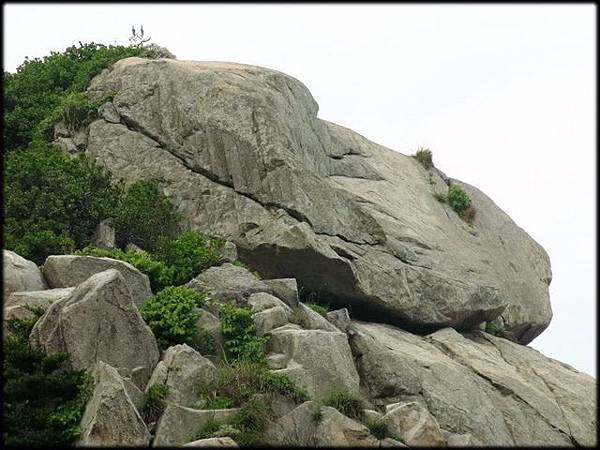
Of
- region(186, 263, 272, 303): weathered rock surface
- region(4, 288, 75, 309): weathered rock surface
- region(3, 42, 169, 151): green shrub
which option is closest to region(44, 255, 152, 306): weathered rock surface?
region(4, 288, 75, 309): weathered rock surface

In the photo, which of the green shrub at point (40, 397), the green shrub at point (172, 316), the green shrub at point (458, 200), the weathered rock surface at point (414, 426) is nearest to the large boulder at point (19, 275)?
the green shrub at point (40, 397)

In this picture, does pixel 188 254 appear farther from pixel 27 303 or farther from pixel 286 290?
pixel 27 303

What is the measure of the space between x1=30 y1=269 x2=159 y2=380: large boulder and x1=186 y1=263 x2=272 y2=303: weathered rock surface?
2.81 m

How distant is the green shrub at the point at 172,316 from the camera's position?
696 inches

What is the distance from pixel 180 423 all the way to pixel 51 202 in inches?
299

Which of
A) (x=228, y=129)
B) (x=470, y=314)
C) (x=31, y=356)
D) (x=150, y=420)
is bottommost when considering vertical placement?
(x=470, y=314)

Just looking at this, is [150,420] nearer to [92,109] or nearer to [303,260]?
[303,260]

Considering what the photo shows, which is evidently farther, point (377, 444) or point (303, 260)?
point (303, 260)

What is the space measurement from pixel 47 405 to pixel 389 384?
6.70 metres

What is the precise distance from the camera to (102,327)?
16328 mm

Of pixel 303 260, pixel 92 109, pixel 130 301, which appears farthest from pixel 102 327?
pixel 92 109

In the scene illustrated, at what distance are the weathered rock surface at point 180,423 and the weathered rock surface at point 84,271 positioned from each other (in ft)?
10.7

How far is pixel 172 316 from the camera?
1778 cm

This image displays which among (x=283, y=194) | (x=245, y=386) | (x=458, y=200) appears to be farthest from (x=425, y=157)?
(x=245, y=386)
